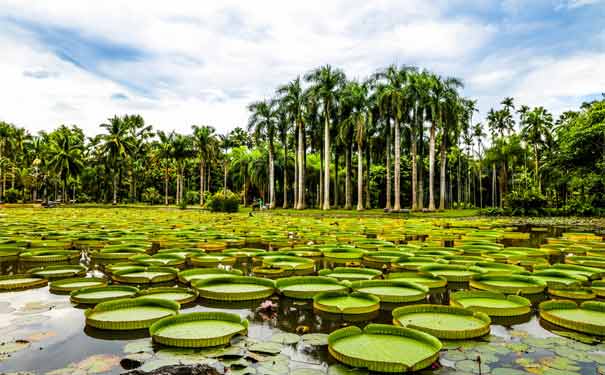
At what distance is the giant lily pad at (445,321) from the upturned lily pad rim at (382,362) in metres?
0.38

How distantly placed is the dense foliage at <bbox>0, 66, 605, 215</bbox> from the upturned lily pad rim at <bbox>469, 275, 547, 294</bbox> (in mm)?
26714

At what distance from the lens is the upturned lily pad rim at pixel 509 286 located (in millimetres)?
5957

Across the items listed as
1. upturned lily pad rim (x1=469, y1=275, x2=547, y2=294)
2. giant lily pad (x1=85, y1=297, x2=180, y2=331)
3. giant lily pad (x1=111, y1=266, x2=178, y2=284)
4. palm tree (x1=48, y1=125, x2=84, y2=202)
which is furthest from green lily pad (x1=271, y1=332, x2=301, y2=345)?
palm tree (x1=48, y1=125, x2=84, y2=202)

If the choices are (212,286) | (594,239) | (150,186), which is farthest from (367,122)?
(150,186)

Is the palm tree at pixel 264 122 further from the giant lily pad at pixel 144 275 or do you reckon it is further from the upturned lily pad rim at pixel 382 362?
the upturned lily pad rim at pixel 382 362

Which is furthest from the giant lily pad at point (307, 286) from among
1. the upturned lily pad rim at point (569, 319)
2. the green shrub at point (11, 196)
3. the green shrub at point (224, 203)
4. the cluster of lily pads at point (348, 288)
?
the green shrub at point (11, 196)

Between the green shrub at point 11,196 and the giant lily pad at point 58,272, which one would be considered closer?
the giant lily pad at point 58,272

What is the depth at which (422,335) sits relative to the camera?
3.71m

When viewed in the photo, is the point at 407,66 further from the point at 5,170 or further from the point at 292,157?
the point at 5,170

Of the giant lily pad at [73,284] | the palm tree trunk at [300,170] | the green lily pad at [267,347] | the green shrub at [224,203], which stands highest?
the palm tree trunk at [300,170]

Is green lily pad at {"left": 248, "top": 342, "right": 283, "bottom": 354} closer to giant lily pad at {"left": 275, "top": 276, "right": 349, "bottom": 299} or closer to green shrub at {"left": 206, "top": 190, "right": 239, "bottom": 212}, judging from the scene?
giant lily pad at {"left": 275, "top": 276, "right": 349, "bottom": 299}

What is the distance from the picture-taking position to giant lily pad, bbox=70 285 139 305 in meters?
5.25

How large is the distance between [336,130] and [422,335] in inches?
1457

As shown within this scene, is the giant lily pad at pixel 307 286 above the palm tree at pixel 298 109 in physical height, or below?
below
